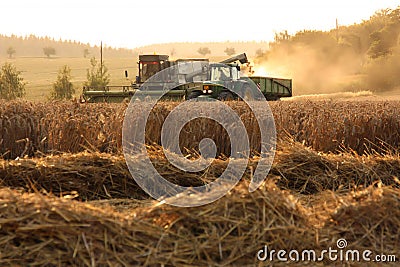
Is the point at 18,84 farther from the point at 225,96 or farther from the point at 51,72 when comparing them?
the point at 51,72

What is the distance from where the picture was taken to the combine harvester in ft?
56.3

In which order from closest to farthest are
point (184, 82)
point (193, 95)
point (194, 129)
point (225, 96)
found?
point (194, 129) → point (193, 95) → point (225, 96) → point (184, 82)

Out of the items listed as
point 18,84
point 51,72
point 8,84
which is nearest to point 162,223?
point 8,84

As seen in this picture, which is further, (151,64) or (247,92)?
(151,64)

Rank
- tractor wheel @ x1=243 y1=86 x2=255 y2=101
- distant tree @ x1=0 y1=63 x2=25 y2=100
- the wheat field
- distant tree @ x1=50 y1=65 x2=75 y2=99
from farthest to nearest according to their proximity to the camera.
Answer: distant tree @ x1=50 y1=65 x2=75 y2=99
distant tree @ x1=0 y1=63 x2=25 y2=100
tractor wheel @ x1=243 y1=86 x2=255 y2=101
the wheat field

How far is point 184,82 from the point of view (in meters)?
17.9

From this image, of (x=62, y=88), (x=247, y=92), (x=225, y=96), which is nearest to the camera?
(x=225, y=96)

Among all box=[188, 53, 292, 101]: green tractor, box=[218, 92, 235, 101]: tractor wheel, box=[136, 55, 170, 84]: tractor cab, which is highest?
box=[136, 55, 170, 84]: tractor cab

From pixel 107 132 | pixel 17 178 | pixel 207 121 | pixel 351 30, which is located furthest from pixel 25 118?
pixel 351 30

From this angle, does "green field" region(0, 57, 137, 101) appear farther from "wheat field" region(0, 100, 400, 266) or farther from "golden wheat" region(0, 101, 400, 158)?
"wheat field" region(0, 100, 400, 266)

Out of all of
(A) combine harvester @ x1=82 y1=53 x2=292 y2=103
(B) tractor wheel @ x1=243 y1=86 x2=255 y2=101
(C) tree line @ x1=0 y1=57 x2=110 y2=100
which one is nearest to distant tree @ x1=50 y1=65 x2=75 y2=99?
(C) tree line @ x1=0 y1=57 x2=110 y2=100

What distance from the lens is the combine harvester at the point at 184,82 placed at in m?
17.2

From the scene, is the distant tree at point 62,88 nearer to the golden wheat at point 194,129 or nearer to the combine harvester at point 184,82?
the combine harvester at point 184,82

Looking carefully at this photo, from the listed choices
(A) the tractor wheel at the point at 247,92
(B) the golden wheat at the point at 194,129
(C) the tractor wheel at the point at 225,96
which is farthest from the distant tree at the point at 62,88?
(B) the golden wheat at the point at 194,129
